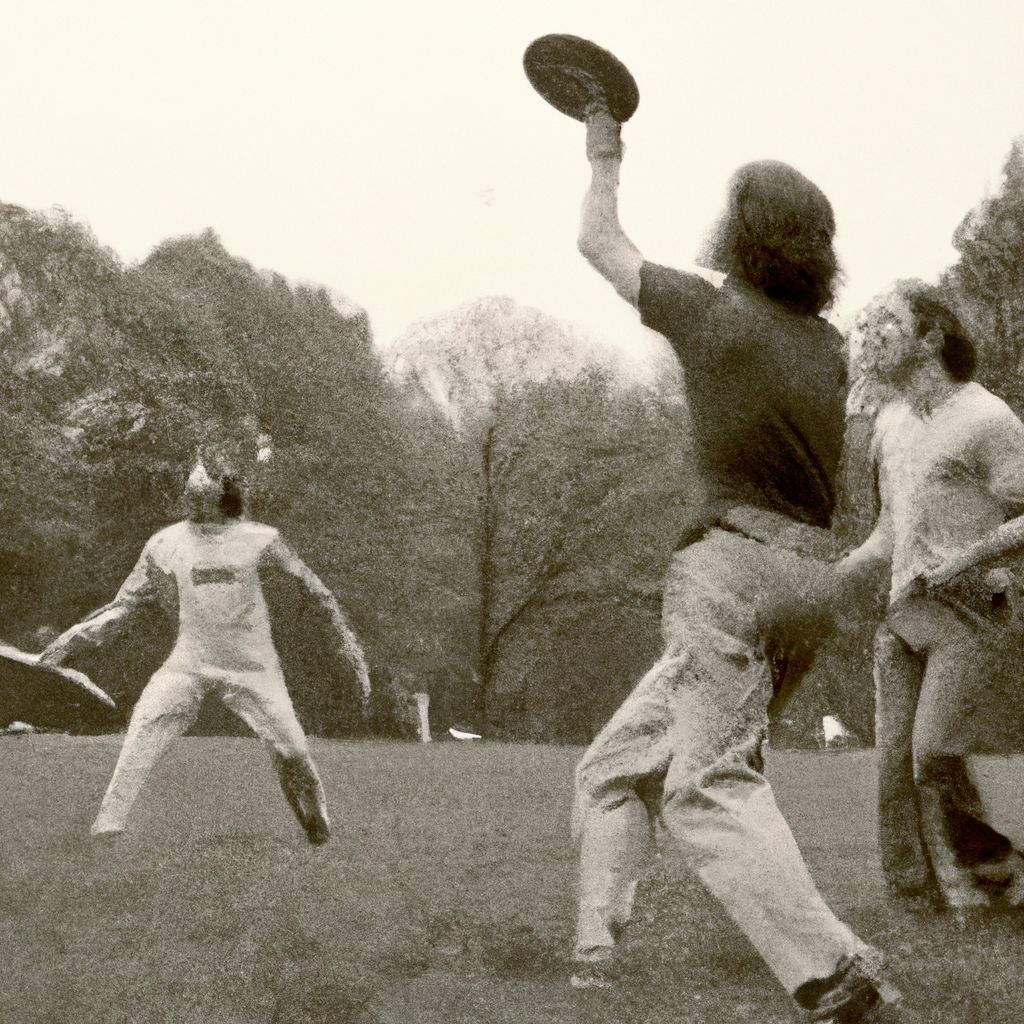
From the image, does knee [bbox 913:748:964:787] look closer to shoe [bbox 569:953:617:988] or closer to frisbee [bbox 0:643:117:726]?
shoe [bbox 569:953:617:988]

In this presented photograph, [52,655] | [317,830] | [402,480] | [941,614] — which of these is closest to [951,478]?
[941,614]

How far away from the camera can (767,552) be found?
2.73m

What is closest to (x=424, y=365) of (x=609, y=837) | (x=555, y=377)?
(x=555, y=377)

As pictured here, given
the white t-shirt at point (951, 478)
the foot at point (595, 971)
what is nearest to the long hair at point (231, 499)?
the foot at point (595, 971)

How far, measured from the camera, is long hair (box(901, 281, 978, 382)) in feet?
10.5

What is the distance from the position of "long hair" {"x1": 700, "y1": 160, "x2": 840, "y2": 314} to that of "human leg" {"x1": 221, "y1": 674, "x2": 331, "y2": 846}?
161cm

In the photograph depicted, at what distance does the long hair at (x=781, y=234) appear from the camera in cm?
297

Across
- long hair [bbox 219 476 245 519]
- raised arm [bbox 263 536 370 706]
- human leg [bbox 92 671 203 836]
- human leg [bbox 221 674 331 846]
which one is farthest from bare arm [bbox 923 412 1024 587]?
human leg [bbox 92 671 203 836]

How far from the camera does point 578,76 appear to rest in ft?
10.0

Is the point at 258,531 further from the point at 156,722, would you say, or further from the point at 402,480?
the point at 156,722

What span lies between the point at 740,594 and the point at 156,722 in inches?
67.9

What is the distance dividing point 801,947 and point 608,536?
147 cm

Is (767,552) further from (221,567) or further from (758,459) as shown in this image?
(221,567)

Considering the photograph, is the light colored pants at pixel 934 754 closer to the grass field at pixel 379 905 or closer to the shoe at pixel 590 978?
the grass field at pixel 379 905
